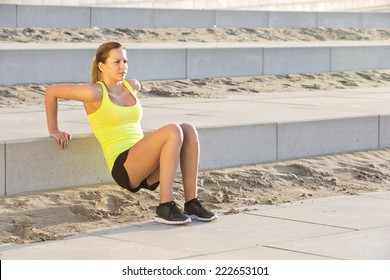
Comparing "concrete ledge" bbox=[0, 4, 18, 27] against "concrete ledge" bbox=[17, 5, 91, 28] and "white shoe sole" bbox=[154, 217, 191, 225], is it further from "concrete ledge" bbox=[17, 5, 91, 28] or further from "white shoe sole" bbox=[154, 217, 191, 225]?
"white shoe sole" bbox=[154, 217, 191, 225]

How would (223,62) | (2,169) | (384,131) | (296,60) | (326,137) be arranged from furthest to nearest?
(296,60)
(223,62)
(384,131)
(326,137)
(2,169)

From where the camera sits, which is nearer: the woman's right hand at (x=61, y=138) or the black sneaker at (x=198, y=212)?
the black sneaker at (x=198, y=212)

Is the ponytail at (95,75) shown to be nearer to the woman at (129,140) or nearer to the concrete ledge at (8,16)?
the woman at (129,140)

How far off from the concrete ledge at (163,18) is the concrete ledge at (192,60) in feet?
5.88

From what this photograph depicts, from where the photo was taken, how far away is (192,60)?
13.6m

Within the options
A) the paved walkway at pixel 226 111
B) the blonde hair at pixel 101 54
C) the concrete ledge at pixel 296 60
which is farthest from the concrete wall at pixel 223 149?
the concrete ledge at pixel 296 60

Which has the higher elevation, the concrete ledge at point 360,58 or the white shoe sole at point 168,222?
the concrete ledge at point 360,58

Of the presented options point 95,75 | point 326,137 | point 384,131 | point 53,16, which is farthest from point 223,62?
point 95,75

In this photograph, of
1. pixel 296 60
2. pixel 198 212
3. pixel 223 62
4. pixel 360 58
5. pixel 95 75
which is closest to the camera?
pixel 198 212

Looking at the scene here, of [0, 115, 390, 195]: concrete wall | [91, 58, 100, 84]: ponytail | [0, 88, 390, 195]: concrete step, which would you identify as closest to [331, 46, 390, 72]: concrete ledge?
[0, 88, 390, 195]: concrete step

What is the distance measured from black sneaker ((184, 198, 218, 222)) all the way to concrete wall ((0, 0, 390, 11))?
1066 centimetres

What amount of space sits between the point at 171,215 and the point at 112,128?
0.76m

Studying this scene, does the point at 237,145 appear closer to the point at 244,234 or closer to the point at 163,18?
the point at 244,234

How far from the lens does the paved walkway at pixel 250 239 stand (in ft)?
20.5
